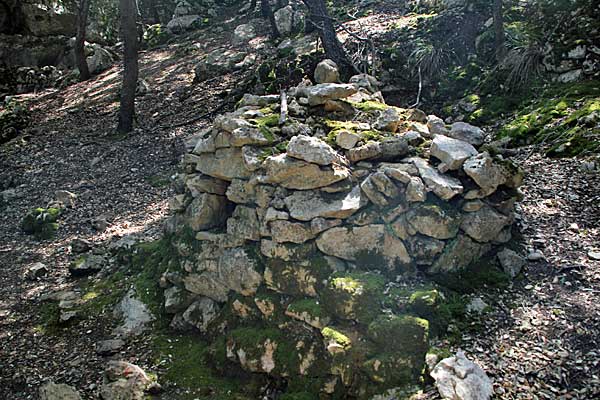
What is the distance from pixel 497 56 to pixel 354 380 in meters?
8.57

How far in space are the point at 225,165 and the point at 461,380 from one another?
3.61 m

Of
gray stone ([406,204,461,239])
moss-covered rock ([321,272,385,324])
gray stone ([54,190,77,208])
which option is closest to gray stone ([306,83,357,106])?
gray stone ([406,204,461,239])

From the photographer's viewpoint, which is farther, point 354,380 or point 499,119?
point 499,119

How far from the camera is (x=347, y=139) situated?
229 inches

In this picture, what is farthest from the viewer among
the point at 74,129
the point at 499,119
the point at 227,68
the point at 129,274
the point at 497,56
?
the point at 227,68

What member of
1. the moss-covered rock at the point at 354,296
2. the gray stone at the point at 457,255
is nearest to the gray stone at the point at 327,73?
the gray stone at the point at 457,255

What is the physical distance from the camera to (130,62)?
12297 millimetres

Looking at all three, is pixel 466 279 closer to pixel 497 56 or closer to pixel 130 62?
pixel 497 56

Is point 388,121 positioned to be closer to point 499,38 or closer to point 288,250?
point 288,250

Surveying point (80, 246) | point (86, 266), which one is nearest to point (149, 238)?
point (86, 266)

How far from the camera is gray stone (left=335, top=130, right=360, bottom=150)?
19.1ft

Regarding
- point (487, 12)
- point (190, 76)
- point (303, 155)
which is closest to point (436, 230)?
point (303, 155)

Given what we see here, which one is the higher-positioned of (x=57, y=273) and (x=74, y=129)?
(x=74, y=129)

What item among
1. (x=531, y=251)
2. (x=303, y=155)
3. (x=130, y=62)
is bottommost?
(x=531, y=251)
